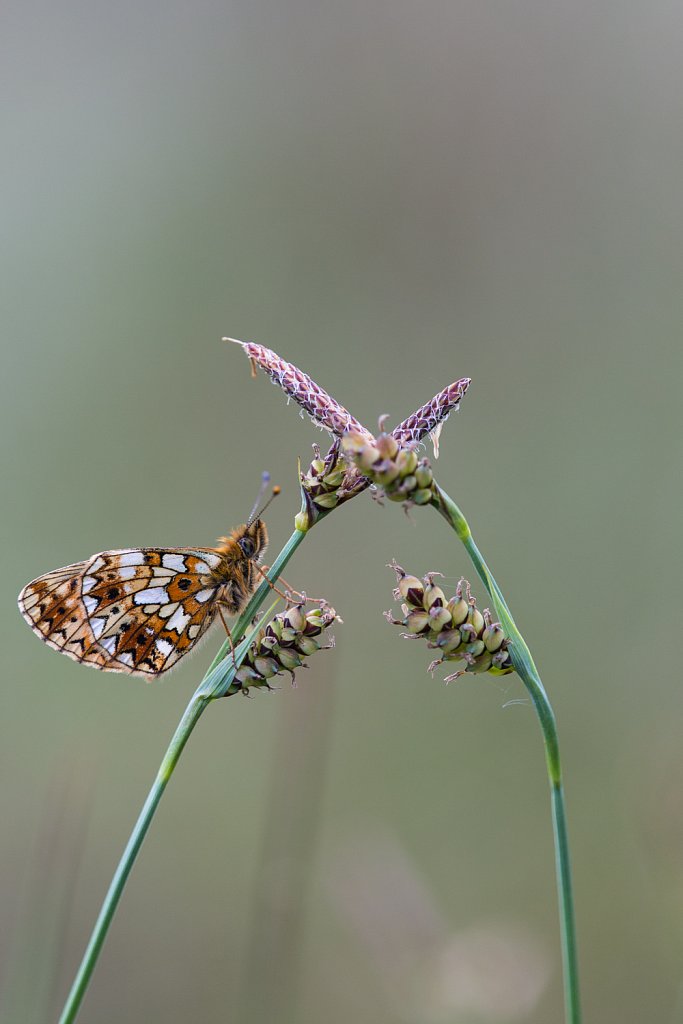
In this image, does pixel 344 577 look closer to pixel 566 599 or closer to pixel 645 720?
pixel 566 599

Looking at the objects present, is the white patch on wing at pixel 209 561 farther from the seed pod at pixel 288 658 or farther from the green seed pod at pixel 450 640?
the green seed pod at pixel 450 640

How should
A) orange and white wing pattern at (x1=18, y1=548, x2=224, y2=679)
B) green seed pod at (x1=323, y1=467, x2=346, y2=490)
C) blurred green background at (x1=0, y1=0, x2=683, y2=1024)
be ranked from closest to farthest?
green seed pod at (x1=323, y1=467, x2=346, y2=490), orange and white wing pattern at (x1=18, y1=548, x2=224, y2=679), blurred green background at (x1=0, y1=0, x2=683, y2=1024)

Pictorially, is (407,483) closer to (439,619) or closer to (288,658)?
(439,619)

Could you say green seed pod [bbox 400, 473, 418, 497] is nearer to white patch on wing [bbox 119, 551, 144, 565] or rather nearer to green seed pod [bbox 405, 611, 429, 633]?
green seed pod [bbox 405, 611, 429, 633]

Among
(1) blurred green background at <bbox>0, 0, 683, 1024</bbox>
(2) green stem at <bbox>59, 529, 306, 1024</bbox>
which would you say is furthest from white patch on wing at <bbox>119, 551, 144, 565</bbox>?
(1) blurred green background at <bbox>0, 0, 683, 1024</bbox>

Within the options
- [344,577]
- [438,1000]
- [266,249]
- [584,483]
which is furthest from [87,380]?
[438,1000]

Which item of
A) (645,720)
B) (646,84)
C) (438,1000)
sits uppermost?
(646,84)

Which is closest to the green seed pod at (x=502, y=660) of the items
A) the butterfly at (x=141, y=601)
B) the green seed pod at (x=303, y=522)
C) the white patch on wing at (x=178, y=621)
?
the green seed pod at (x=303, y=522)
